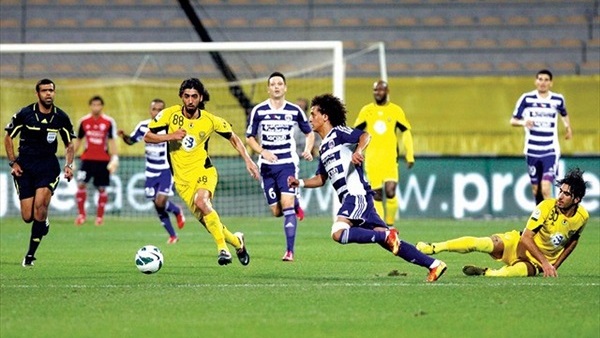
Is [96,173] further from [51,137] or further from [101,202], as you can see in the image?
[51,137]

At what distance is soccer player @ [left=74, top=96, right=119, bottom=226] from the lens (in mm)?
22078

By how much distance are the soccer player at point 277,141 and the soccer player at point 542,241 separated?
10.7 ft

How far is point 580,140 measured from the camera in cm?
2436

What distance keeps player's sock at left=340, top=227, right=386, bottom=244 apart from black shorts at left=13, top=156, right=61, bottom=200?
4.10 metres

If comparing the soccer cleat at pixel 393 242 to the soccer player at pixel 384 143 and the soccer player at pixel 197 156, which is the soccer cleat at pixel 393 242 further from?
the soccer player at pixel 384 143

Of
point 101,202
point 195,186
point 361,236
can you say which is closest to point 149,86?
point 101,202

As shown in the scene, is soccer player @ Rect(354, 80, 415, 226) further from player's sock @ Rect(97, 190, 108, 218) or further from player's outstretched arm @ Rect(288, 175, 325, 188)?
player's outstretched arm @ Rect(288, 175, 325, 188)

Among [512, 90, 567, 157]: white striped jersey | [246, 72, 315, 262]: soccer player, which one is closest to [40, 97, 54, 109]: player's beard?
[246, 72, 315, 262]: soccer player

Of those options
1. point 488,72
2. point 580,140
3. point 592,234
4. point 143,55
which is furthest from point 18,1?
point 592,234

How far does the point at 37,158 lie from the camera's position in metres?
13.2

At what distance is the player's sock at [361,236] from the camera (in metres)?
10.3

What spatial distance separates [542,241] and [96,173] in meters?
12.3

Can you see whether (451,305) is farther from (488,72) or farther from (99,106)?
(488,72)

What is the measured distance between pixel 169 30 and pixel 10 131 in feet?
49.8
